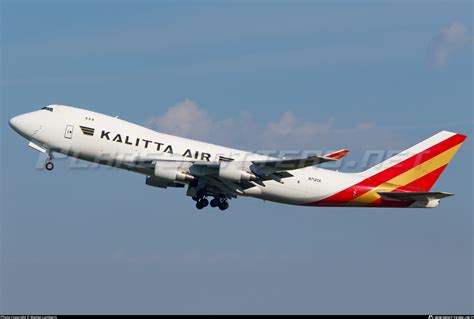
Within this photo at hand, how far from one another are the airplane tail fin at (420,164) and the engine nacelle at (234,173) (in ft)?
32.7

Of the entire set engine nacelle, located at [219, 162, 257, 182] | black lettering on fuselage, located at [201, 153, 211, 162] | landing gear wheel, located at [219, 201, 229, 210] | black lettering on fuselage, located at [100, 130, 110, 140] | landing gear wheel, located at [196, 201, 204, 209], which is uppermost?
black lettering on fuselage, located at [100, 130, 110, 140]

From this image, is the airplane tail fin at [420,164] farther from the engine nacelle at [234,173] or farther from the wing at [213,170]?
the engine nacelle at [234,173]

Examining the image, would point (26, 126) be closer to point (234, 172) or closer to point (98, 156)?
point (98, 156)

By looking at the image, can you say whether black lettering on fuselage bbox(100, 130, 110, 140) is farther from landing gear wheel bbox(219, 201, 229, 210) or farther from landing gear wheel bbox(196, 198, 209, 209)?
landing gear wheel bbox(219, 201, 229, 210)

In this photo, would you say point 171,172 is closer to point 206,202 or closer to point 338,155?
point 206,202

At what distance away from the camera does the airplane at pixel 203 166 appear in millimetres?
49875

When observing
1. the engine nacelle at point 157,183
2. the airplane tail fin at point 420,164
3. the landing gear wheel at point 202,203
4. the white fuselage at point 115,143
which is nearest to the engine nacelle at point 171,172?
the white fuselage at point 115,143

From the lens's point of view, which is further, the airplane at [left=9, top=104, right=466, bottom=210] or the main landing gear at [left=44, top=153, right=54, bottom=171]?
the main landing gear at [left=44, top=153, right=54, bottom=171]

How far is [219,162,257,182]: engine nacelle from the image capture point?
1945 inches

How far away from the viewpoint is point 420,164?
56.6 m

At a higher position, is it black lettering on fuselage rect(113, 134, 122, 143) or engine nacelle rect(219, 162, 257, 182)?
black lettering on fuselage rect(113, 134, 122, 143)

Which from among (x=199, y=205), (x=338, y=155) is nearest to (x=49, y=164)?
(x=199, y=205)

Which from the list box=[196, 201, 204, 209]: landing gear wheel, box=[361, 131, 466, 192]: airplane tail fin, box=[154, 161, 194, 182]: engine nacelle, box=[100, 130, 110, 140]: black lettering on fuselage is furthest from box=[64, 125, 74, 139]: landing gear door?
box=[361, 131, 466, 192]: airplane tail fin

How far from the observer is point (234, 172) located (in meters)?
49.5
